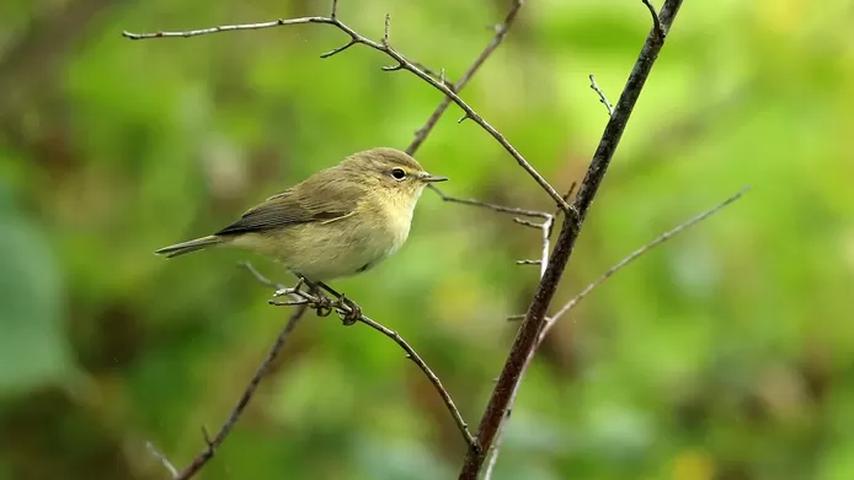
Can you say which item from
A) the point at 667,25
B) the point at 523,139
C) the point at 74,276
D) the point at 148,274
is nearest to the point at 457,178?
the point at 523,139

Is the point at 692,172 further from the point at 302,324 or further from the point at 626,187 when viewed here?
the point at 302,324

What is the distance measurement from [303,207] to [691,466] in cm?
207

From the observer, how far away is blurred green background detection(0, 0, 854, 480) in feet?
14.8

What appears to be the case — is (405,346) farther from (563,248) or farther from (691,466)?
(691,466)

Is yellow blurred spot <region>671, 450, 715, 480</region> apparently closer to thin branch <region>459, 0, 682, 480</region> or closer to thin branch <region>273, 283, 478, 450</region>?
thin branch <region>273, 283, 478, 450</region>

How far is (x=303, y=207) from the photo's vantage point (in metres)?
3.84

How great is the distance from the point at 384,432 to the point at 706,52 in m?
2.19

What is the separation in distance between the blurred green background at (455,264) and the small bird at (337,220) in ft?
2.12

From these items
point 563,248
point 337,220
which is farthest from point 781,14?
point 563,248

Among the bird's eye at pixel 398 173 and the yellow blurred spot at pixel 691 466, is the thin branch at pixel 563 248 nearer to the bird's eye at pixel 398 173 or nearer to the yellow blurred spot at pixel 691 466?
the bird's eye at pixel 398 173

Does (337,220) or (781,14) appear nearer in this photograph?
(337,220)

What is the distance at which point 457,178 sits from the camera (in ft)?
14.9

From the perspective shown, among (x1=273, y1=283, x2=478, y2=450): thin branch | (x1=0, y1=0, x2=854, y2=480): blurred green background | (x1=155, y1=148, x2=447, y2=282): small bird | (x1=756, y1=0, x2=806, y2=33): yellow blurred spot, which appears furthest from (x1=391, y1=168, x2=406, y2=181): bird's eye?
(x1=756, y1=0, x2=806, y2=33): yellow blurred spot

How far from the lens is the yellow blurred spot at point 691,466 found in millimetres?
4664
